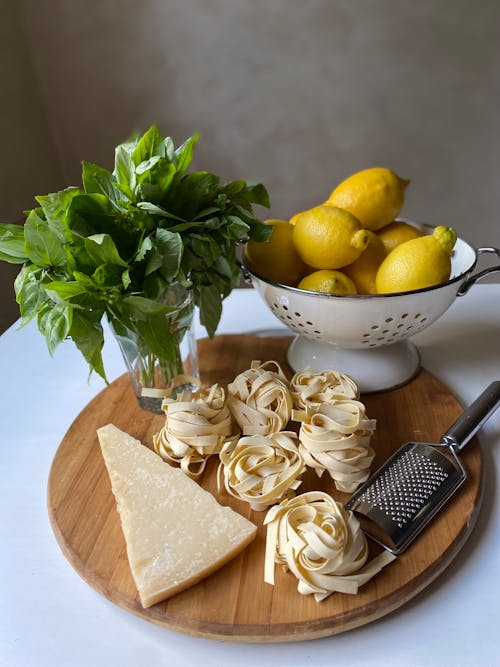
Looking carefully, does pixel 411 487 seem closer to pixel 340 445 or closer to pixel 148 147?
pixel 340 445

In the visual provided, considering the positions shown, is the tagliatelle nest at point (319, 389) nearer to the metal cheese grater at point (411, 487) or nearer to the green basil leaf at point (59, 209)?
the metal cheese grater at point (411, 487)

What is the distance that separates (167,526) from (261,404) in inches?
8.3

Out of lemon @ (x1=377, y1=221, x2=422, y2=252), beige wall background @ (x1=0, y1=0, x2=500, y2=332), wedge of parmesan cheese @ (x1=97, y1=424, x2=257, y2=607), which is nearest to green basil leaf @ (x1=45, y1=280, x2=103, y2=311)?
wedge of parmesan cheese @ (x1=97, y1=424, x2=257, y2=607)

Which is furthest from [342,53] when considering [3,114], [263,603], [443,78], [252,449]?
[263,603]

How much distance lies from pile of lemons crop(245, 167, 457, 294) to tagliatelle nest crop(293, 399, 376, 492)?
18 cm

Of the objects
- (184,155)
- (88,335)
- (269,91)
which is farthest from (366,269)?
(269,91)

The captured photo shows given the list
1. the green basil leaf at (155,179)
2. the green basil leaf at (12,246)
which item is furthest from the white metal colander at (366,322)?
the green basil leaf at (12,246)

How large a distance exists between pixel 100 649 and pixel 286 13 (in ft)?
7.04

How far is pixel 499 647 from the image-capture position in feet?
1.76

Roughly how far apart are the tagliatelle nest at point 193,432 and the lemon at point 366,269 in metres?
0.27

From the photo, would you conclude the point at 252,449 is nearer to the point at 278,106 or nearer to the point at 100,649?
the point at 100,649

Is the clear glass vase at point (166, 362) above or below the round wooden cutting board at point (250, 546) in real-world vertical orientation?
above

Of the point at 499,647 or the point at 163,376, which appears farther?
the point at 163,376

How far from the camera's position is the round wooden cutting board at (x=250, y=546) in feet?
1.81
